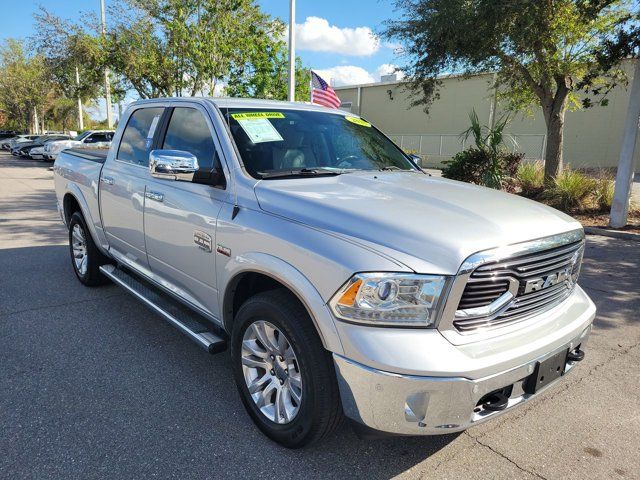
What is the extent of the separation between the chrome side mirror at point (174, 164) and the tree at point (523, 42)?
8.42 meters

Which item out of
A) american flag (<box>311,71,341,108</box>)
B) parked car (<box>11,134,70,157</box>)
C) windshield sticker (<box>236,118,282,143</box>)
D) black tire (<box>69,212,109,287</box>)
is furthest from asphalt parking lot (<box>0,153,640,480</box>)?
parked car (<box>11,134,70,157</box>)

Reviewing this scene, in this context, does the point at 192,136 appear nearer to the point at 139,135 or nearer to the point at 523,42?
the point at 139,135

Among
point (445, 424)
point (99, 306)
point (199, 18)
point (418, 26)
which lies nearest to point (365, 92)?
point (199, 18)

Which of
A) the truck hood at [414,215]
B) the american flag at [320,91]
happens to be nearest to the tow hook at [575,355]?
the truck hood at [414,215]

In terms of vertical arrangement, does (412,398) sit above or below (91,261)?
above

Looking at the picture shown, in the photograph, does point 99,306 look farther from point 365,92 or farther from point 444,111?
point 365,92

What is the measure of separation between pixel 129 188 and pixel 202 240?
54.0 inches

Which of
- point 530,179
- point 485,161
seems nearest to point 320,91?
point 485,161

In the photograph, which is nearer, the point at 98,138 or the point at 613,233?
the point at 613,233

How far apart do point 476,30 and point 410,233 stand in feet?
30.6

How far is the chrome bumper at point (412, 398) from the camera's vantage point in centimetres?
203

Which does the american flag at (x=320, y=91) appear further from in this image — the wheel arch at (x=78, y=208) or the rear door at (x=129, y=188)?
the rear door at (x=129, y=188)

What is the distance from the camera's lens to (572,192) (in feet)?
34.9

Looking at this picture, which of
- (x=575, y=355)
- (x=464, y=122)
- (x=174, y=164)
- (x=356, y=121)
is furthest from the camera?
(x=464, y=122)
